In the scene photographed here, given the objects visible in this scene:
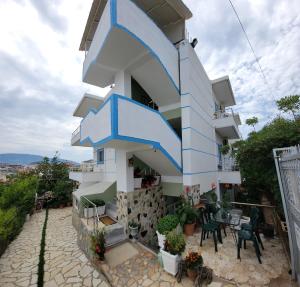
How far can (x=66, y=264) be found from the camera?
7.98 m

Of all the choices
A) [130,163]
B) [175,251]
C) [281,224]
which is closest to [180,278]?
[175,251]

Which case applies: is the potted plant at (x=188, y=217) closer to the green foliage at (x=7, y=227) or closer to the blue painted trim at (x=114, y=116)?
the blue painted trim at (x=114, y=116)

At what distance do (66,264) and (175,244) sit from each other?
5685 millimetres

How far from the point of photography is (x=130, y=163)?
28.6 feet

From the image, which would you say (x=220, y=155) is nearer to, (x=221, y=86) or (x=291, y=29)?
(x=221, y=86)

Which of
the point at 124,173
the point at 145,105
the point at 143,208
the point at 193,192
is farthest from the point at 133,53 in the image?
the point at 143,208

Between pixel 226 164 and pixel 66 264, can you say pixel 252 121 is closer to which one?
pixel 226 164

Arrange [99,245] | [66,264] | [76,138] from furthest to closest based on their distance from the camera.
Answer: [76,138]
[66,264]
[99,245]

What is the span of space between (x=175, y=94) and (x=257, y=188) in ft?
30.5

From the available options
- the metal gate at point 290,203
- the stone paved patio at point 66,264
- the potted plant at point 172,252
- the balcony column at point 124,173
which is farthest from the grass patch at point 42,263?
the metal gate at point 290,203

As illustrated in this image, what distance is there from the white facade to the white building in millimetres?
34

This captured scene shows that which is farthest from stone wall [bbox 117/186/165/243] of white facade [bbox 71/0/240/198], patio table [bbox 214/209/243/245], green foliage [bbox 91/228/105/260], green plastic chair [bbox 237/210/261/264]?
green plastic chair [bbox 237/210/261/264]

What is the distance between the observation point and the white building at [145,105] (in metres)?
6.43

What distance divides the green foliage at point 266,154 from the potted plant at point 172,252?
24.0 feet
